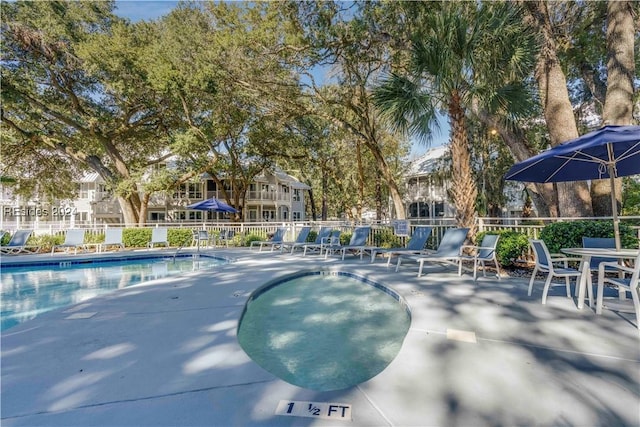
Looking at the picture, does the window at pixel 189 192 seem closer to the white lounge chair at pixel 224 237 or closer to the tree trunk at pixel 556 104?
the white lounge chair at pixel 224 237

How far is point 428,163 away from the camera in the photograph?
22719mm

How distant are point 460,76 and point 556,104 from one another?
367 cm

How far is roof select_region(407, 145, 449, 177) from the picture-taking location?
19484 millimetres

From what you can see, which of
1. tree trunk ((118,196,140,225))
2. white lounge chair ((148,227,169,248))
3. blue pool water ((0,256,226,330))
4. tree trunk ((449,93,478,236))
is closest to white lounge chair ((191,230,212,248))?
white lounge chair ((148,227,169,248))

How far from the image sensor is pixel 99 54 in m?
14.2

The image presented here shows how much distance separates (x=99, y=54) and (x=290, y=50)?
932 centimetres

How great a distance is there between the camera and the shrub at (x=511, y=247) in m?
7.18

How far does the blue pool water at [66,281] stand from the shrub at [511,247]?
24.2 ft

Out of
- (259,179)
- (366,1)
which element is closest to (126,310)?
(366,1)

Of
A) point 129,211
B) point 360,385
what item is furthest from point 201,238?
point 360,385

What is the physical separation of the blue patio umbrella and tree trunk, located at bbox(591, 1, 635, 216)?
3094mm

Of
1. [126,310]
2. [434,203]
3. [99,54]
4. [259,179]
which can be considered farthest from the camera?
[259,179]

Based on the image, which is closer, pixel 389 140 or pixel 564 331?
pixel 564 331

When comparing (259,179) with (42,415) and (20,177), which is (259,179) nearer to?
(20,177)
